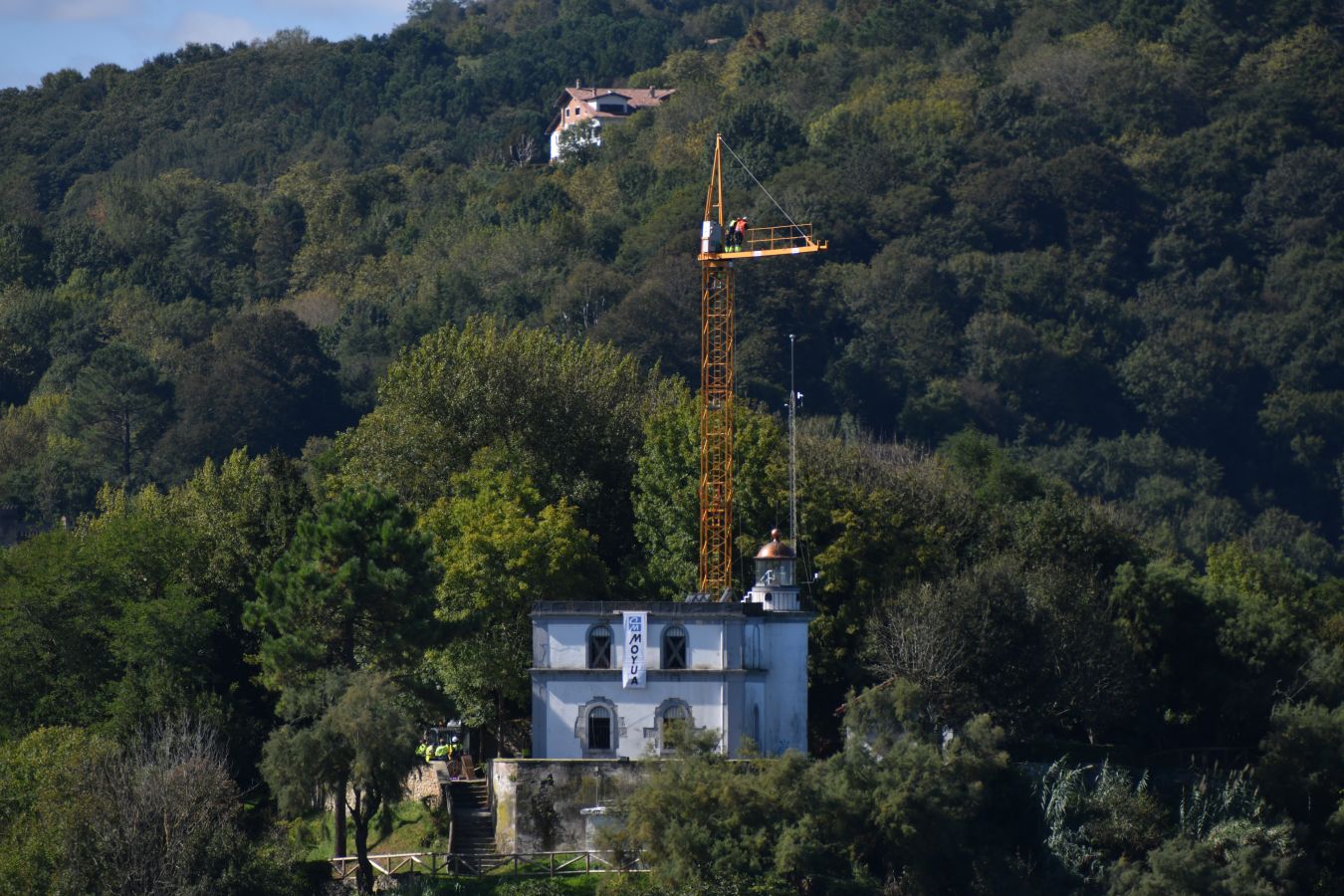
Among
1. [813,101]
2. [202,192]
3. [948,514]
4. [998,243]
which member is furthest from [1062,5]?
[948,514]

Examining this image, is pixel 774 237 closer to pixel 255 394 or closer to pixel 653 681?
pixel 653 681

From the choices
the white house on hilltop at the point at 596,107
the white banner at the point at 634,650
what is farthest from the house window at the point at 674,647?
the white house on hilltop at the point at 596,107

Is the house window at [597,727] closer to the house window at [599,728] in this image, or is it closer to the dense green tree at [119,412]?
the house window at [599,728]

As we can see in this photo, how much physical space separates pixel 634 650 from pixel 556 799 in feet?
13.7

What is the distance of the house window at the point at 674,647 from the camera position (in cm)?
5438

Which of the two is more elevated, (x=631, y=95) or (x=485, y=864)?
(x=631, y=95)

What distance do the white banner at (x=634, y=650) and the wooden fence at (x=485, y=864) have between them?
4499 millimetres

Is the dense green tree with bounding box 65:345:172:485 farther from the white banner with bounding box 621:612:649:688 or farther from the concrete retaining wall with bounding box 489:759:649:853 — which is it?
the concrete retaining wall with bounding box 489:759:649:853

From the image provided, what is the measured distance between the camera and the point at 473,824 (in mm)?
53156

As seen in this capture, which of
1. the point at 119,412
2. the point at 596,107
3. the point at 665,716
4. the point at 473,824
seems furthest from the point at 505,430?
the point at 596,107

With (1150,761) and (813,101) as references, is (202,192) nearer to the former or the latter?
(813,101)

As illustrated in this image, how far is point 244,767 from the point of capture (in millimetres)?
54781

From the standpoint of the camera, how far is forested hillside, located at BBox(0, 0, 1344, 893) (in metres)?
52.7

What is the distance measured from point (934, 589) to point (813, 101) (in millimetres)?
112796
